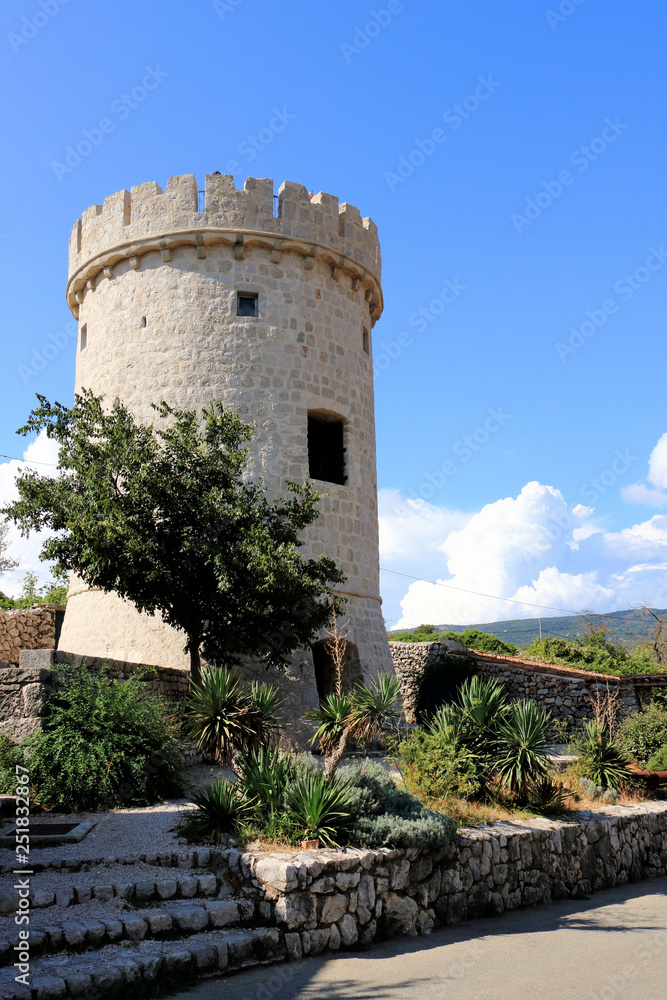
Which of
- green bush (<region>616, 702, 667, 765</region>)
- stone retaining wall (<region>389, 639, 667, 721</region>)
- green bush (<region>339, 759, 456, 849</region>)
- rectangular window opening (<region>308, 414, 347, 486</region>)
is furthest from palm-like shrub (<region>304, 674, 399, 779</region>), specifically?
stone retaining wall (<region>389, 639, 667, 721</region>)

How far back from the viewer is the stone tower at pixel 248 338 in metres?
15.7

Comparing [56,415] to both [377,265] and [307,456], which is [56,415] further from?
[377,265]

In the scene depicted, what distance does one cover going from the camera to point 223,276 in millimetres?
16109

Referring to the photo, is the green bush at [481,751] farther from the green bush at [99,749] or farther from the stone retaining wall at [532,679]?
the stone retaining wall at [532,679]

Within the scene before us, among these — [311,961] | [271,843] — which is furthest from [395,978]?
[271,843]

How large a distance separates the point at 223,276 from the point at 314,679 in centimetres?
807

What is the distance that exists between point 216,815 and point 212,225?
38.1ft

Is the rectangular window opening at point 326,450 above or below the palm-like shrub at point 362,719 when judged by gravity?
above

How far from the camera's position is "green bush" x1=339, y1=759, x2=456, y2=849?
7793 millimetres

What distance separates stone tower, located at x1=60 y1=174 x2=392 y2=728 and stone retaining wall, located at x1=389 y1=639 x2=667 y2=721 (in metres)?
3.10

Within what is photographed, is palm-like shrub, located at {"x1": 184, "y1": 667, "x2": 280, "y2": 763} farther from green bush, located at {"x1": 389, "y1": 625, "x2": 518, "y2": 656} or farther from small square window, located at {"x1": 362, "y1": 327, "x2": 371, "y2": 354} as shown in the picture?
green bush, located at {"x1": 389, "y1": 625, "x2": 518, "y2": 656}

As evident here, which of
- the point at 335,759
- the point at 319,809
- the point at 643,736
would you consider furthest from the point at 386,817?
the point at 643,736

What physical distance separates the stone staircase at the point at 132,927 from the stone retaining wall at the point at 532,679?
1232 cm

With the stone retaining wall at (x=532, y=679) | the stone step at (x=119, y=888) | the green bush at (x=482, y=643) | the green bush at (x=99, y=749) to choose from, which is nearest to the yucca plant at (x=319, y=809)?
the stone step at (x=119, y=888)
